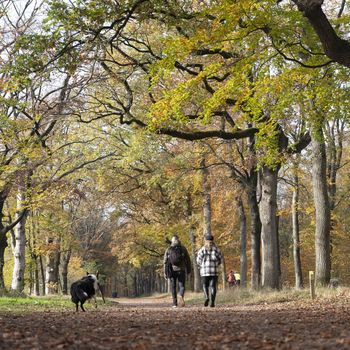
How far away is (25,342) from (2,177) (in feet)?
58.2

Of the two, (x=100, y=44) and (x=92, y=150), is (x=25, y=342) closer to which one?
(x=100, y=44)

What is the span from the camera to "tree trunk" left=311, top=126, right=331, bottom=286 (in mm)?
18578

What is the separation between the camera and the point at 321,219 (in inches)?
744

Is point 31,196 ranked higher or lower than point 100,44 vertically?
lower

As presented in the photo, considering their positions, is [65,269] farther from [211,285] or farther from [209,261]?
[209,261]

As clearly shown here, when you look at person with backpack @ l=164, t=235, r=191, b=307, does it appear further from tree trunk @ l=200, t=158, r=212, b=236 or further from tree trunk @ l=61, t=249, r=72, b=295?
tree trunk @ l=61, t=249, r=72, b=295

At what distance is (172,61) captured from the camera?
44.3 ft

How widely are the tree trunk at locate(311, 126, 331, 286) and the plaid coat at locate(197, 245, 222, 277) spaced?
490cm

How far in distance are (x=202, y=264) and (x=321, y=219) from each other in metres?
5.69

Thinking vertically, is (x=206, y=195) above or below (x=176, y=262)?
above

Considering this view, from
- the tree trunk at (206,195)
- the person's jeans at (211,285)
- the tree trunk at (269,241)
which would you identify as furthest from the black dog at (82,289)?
the tree trunk at (206,195)

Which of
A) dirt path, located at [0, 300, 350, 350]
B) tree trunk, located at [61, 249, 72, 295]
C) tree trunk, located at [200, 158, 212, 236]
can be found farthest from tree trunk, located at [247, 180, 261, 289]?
tree trunk, located at [61, 249, 72, 295]

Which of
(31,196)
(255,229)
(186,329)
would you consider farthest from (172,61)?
(255,229)

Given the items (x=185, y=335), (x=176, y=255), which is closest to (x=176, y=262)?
(x=176, y=255)
